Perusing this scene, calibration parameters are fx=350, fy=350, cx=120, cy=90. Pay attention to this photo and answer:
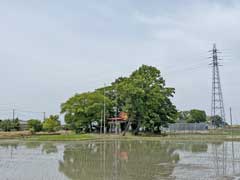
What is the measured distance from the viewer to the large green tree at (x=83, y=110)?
48125 millimetres

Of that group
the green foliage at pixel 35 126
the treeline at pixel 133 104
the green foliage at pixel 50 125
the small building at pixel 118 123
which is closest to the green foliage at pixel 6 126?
the green foliage at pixel 35 126

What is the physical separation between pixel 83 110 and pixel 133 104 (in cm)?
762

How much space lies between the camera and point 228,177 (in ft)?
35.4

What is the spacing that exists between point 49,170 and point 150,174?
378cm

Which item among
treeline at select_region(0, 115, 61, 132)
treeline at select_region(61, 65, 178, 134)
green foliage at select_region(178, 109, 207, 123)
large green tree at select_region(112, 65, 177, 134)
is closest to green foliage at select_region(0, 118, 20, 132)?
treeline at select_region(0, 115, 61, 132)

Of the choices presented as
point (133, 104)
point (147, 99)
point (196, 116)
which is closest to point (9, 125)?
point (133, 104)

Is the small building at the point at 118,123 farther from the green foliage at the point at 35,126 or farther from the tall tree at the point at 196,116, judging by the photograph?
the tall tree at the point at 196,116

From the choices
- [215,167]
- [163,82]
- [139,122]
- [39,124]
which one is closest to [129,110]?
[139,122]

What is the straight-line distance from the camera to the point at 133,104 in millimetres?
44375

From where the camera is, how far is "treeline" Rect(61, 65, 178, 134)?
144ft

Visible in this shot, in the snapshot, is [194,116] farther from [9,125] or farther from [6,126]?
[6,126]

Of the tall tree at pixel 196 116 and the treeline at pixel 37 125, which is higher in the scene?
the tall tree at pixel 196 116

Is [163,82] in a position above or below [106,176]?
above

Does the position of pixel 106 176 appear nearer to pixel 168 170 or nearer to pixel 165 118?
pixel 168 170
